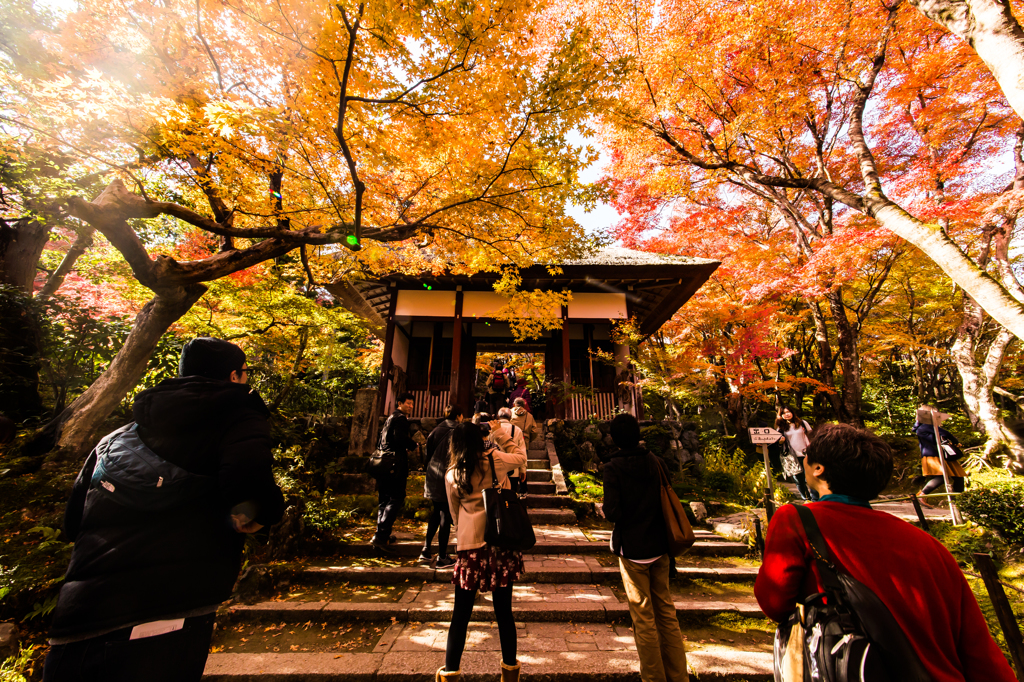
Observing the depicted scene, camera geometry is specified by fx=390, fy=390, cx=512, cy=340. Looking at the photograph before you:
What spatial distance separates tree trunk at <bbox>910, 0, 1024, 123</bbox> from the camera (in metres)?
3.85

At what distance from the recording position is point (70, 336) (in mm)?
6250

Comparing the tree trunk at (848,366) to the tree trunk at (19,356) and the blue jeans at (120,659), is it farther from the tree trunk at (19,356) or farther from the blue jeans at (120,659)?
the tree trunk at (19,356)

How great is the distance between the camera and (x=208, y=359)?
162 centimetres

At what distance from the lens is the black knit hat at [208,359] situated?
160cm

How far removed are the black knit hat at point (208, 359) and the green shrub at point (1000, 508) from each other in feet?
24.8

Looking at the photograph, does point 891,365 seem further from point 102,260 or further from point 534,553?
point 102,260

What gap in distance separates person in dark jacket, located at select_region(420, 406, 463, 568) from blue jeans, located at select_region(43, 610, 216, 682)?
1.84 metres

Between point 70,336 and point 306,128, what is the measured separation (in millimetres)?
5330

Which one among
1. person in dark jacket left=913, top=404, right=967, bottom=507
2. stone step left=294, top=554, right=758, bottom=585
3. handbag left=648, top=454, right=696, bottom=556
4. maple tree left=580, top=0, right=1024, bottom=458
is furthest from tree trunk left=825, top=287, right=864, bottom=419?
handbag left=648, top=454, right=696, bottom=556

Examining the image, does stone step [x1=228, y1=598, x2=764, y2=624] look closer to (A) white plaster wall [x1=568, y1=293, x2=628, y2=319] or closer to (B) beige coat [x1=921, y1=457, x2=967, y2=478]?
(B) beige coat [x1=921, y1=457, x2=967, y2=478]

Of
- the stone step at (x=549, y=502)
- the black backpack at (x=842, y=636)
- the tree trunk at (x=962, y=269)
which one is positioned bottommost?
the stone step at (x=549, y=502)

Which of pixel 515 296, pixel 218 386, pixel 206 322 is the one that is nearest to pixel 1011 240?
pixel 515 296

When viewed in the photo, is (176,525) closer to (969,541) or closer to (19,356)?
(969,541)

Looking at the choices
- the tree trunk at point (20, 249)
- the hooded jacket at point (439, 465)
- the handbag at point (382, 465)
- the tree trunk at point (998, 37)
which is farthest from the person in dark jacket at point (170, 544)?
the tree trunk at point (20, 249)
